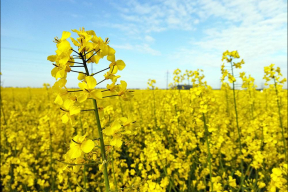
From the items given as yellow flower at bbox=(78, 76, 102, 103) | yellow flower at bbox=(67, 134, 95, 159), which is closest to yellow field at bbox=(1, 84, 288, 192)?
yellow flower at bbox=(67, 134, 95, 159)

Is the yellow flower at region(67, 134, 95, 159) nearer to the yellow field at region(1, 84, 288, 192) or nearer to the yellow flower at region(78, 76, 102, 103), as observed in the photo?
the yellow field at region(1, 84, 288, 192)

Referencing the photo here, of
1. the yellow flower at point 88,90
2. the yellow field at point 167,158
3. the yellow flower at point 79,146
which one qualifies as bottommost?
the yellow field at point 167,158

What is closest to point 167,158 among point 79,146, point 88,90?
point 79,146

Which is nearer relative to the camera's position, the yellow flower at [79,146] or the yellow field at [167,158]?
the yellow flower at [79,146]

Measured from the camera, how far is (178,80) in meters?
6.27

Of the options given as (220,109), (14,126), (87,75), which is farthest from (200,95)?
(14,126)

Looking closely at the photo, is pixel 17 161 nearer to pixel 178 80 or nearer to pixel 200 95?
pixel 200 95

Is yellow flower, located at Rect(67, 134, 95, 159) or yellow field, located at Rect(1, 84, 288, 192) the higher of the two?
yellow flower, located at Rect(67, 134, 95, 159)

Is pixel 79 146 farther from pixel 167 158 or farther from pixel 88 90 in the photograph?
pixel 167 158

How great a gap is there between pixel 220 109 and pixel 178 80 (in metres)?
2.06

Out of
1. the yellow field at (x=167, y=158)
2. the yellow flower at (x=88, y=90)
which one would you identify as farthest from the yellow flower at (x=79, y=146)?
the yellow flower at (x=88, y=90)

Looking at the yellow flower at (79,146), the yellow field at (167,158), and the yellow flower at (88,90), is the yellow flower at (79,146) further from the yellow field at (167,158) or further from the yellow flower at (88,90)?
the yellow flower at (88,90)

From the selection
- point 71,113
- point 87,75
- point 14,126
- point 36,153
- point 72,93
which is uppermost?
point 87,75

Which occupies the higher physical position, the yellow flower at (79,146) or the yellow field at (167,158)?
the yellow flower at (79,146)
